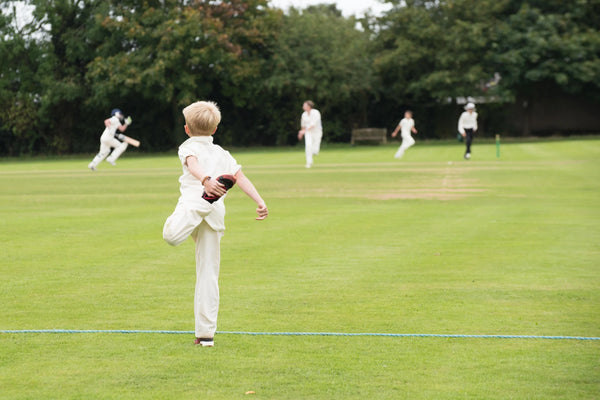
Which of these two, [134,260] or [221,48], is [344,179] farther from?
[221,48]

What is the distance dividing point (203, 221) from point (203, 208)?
0.68 feet

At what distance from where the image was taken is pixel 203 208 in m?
6.25

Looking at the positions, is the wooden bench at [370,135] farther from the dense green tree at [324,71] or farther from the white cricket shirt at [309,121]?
the white cricket shirt at [309,121]

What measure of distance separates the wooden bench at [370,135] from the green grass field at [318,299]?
110ft

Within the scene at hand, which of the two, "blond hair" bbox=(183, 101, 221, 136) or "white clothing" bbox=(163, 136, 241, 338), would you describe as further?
"blond hair" bbox=(183, 101, 221, 136)

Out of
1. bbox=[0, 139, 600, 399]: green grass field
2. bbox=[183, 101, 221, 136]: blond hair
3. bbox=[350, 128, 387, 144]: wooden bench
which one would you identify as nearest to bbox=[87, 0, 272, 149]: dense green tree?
bbox=[350, 128, 387, 144]: wooden bench

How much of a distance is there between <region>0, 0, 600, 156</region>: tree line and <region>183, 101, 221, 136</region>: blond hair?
41.4 metres

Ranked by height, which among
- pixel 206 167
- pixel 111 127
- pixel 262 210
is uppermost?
pixel 206 167

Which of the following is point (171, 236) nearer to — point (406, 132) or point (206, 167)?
point (206, 167)

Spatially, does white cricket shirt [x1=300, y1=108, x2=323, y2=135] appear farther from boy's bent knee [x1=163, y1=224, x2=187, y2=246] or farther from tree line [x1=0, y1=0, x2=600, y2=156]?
boy's bent knee [x1=163, y1=224, x2=187, y2=246]

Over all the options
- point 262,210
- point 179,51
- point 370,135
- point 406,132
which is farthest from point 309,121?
point 262,210

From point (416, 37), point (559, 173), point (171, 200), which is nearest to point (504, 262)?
point (171, 200)

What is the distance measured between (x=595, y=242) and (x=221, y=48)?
39038 millimetres

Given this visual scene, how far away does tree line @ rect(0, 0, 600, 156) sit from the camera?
49.1m
